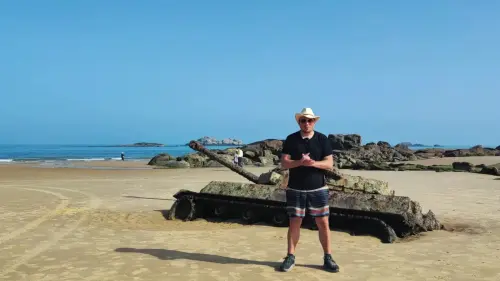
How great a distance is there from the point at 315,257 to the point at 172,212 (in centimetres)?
526

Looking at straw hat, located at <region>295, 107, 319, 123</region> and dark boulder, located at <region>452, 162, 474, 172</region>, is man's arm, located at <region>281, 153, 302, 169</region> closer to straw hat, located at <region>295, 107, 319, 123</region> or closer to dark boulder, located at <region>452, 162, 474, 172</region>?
straw hat, located at <region>295, 107, 319, 123</region>

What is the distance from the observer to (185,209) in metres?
12.2

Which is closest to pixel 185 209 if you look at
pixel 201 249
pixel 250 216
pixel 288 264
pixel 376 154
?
pixel 250 216

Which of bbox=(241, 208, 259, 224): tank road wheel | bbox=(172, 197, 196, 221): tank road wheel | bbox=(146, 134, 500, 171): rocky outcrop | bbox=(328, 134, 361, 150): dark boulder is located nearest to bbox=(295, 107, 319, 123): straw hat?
bbox=(241, 208, 259, 224): tank road wheel

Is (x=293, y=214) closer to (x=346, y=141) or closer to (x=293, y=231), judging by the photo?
(x=293, y=231)

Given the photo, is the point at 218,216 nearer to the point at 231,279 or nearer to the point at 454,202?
the point at 231,279

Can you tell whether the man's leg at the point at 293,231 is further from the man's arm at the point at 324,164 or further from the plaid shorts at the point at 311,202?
the man's arm at the point at 324,164

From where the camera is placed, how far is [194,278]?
658cm

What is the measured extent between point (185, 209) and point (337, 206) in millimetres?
3978

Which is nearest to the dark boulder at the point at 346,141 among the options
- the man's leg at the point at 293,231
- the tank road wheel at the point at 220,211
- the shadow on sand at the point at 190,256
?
the tank road wheel at the point at 220,211

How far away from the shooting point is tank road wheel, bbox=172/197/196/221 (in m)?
12.0

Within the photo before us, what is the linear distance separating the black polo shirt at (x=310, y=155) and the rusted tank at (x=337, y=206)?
111 inches

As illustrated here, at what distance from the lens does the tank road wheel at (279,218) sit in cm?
1099


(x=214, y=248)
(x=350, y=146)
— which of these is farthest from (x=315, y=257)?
(x=350, y=146)
